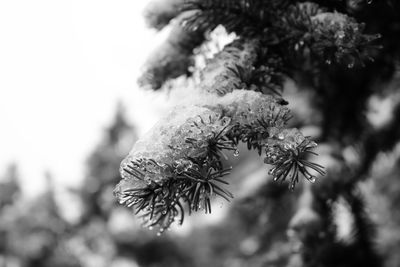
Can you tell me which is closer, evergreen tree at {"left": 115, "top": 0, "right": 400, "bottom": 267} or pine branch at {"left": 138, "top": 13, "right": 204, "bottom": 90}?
evergreen tree at {"left": 115, "top": 0, "right": 400, "bottom": 267}

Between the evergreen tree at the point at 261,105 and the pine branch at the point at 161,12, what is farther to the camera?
the pine branch at the point at 161,12

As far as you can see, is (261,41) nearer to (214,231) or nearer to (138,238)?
(138,238)

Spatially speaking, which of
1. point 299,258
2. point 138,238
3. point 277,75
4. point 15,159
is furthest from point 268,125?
point 15,159

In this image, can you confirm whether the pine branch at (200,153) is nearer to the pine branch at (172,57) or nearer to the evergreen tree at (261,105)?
the evergreen tree at (261,105)

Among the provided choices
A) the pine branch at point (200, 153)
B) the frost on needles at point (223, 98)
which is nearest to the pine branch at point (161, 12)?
the frost on needles at point (223, 98)

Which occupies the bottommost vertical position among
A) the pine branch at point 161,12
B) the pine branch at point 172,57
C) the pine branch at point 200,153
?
the pine branch at point 200,153

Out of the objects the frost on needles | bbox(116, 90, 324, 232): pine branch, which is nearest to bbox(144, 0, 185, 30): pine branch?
the frost on needles

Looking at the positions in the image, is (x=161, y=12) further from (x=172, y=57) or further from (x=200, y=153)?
(x=200, y=153)

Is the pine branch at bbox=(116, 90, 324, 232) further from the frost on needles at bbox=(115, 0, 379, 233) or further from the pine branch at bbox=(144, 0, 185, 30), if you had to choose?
the pine branch at bbox=(144, 0, 185, 30)

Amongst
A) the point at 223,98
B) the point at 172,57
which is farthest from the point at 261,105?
the point at 172,57

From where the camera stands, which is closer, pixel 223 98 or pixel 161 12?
pixel 223 98

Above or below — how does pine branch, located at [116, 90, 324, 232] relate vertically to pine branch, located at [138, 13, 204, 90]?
below
